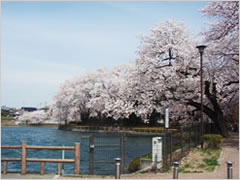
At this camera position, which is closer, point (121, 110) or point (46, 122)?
point (121, 110)

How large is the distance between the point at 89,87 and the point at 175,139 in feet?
148

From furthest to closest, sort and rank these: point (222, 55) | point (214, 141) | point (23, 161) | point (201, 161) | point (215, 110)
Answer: point (215, 110) < point (222, 55) < point (214, 141) < point (201, 161) < point (23, 161)

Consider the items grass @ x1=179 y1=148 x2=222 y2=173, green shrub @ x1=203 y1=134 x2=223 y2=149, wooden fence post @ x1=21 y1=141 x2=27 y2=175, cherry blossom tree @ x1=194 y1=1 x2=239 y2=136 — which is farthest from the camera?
cherry blossom tree @ x1=194 y1=1 x2=239 y2=136

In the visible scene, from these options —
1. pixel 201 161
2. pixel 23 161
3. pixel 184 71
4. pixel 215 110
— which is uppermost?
pixel 184 71

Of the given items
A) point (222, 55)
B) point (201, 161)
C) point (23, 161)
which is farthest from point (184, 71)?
point (23, 161)

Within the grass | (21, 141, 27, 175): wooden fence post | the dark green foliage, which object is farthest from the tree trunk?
(21, 141, 27, 175): wooden fence post

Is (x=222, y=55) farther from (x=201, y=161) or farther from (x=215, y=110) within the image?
(x=201, y=161)

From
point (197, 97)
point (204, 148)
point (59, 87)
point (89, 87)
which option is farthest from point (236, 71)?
point (59, 87)

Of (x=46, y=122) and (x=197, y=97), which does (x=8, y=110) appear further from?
(x=197, y=97)

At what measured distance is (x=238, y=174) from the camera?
10.1 metres

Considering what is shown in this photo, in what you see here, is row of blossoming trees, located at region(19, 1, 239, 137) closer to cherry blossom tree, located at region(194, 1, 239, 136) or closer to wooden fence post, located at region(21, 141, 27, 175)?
cherry blossom tree, located at region(194, 1, 239, 136)

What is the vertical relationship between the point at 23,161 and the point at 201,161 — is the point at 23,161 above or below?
above

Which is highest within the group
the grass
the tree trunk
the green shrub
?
the tree trunk

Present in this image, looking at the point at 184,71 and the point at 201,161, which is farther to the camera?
the point at 184,71
